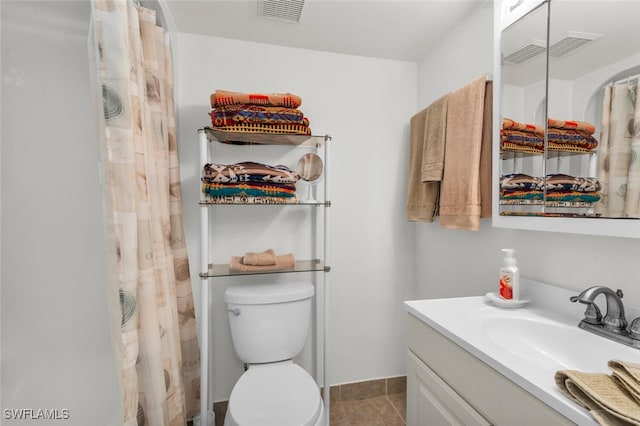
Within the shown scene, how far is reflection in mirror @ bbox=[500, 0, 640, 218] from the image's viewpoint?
91 centimetres

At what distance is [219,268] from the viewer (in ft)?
5.76

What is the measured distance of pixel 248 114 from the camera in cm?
155

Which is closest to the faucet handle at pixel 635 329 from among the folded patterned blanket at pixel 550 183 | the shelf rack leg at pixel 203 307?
the folded patterned blanket at pixel 550 183

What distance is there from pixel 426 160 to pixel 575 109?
74cm

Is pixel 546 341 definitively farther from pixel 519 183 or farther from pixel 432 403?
pixel 519 183

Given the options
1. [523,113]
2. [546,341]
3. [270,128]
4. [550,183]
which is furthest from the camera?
[270,128]

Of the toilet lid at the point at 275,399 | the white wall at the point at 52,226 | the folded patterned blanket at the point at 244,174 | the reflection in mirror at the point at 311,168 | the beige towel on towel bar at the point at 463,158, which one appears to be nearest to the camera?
the white wall at the point at 52,226

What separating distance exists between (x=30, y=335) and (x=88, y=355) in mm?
217

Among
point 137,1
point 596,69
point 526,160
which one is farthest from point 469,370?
point 137,1

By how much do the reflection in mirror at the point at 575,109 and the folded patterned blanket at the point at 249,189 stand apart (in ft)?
3.23

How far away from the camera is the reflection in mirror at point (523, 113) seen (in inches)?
46.7

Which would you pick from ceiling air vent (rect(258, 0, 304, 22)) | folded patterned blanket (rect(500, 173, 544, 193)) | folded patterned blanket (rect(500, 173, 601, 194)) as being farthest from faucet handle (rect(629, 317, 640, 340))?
ceiling air vent (rect(258, 0, 304, 22))

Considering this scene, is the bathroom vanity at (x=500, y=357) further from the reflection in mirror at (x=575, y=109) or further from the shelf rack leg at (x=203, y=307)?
the shelf rack leg at (x=203, y=307)

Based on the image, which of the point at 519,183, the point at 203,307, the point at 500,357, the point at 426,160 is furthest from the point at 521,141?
the point at 203,307
